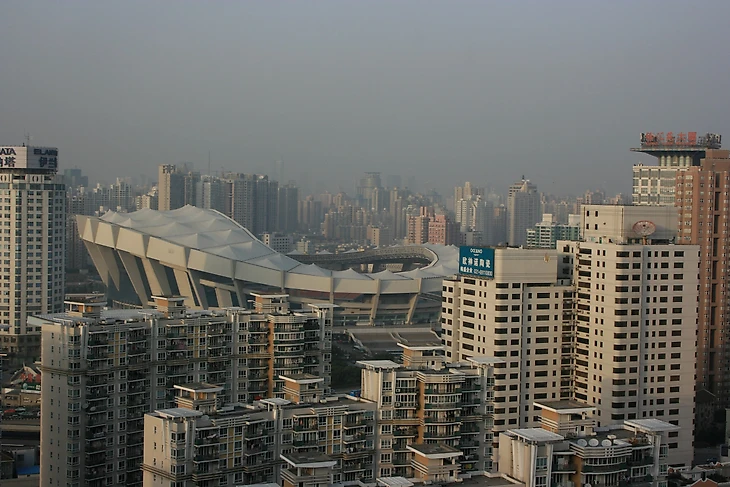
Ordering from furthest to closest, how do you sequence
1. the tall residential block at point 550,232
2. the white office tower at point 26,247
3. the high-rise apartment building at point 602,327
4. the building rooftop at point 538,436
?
1. the tall residential block at point 550,232
2. the white office tower at point 26,247
3. the high-rise apartment building at point 602,327
4. the building rooftop at point 538,436

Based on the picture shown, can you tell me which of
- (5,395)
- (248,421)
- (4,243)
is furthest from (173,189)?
(248,421)

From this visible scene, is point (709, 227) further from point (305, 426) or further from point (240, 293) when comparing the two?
point (240, 293)

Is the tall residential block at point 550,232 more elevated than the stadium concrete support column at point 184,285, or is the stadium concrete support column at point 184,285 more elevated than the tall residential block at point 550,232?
the tall residential block at point 550,232

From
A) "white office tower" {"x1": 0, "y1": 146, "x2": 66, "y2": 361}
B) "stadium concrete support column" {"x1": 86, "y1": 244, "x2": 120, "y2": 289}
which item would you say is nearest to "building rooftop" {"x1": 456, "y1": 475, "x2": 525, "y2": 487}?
"white office tower" {"x1": 0, "y1": 146, "x2": 66, "y2": 361}

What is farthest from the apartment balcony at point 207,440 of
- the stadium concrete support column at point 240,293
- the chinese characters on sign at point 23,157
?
the stadium concrete support column at point 240,293

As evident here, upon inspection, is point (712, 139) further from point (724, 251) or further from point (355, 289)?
point (355, 289)

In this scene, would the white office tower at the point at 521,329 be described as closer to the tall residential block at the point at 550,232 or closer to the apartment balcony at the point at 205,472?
the apartment balcony at the point at 205,472
